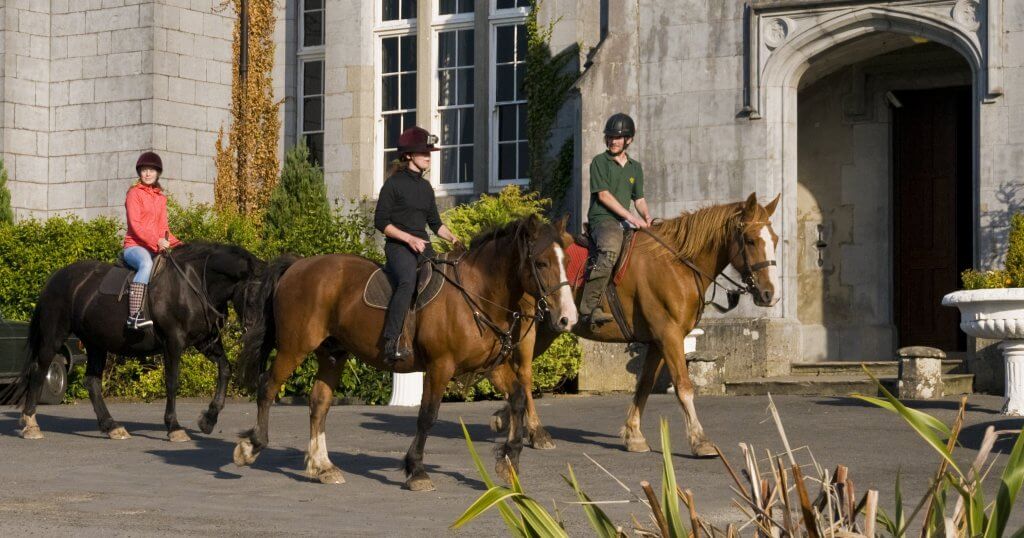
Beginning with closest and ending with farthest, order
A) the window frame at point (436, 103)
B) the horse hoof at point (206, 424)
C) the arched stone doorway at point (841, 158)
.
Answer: the horse hoof at point (206, 424) < the arched stone doorway at point (841, 158) < the window frame at point (436, 103)

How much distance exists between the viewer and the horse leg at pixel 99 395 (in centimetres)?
1291

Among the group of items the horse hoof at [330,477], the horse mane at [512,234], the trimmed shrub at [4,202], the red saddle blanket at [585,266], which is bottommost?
the horse hoof at [330,477]

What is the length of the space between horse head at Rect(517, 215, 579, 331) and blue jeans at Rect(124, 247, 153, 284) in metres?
4.92

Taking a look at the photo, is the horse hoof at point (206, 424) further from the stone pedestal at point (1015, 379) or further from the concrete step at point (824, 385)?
the stone pedestal at point (1015, 379)

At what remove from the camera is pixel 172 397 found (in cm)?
1272

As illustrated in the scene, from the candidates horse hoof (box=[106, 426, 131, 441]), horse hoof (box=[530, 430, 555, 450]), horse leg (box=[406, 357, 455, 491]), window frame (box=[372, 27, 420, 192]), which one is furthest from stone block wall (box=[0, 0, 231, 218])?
horse leg (box=[406, 357, 455, 491])

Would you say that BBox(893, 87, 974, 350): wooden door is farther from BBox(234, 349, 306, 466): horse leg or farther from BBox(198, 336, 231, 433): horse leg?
BBox(234, 349, 306, 466): horse leg

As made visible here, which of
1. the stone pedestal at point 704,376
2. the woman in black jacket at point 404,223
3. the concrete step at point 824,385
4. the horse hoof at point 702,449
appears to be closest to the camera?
the woman in black jacket at point 404,223

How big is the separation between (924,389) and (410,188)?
6901 mm

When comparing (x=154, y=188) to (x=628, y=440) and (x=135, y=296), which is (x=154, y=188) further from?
(x=628, y=440)

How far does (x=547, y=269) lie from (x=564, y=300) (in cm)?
23

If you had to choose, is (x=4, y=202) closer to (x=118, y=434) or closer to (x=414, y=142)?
(x=118, y=434)

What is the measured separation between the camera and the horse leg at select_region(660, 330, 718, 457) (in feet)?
34.7

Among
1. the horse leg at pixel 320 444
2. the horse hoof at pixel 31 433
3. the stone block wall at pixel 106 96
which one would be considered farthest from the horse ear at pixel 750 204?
the stone block wall at pixel 106 96
